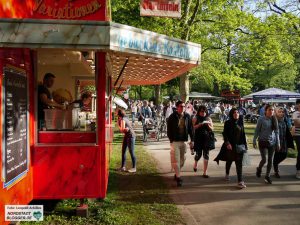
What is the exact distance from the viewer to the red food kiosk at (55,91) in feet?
15.4

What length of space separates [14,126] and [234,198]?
425 centimetres

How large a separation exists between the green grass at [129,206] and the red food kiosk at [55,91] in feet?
1.24

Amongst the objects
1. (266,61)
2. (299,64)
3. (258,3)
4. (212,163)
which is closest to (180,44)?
(212,163)

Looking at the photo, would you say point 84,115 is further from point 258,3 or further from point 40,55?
point 258,3

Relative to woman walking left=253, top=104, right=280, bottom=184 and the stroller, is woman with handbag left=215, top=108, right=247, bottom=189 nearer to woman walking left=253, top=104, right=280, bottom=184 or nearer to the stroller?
woman walking left=253, top=104, right=280, bottom=184

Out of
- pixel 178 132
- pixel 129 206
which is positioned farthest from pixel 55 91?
pixel 178 132

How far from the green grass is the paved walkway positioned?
0.29m

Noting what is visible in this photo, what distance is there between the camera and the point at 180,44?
231 inches

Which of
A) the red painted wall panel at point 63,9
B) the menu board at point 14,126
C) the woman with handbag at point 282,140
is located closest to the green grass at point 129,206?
the menu board at point 14,126

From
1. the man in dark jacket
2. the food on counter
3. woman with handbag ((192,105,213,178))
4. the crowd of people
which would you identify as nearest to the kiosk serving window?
the food on counter

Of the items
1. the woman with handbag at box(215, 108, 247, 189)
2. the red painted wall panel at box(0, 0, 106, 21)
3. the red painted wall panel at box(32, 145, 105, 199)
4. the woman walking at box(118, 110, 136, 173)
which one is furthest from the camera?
the woman walking at box(118, 110, 136, 173)

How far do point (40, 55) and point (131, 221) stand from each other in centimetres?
306

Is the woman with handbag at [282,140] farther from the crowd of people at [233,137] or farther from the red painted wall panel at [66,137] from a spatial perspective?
the red painted wall panel at [66,137]

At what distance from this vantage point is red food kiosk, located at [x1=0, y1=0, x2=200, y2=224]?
470 cm
